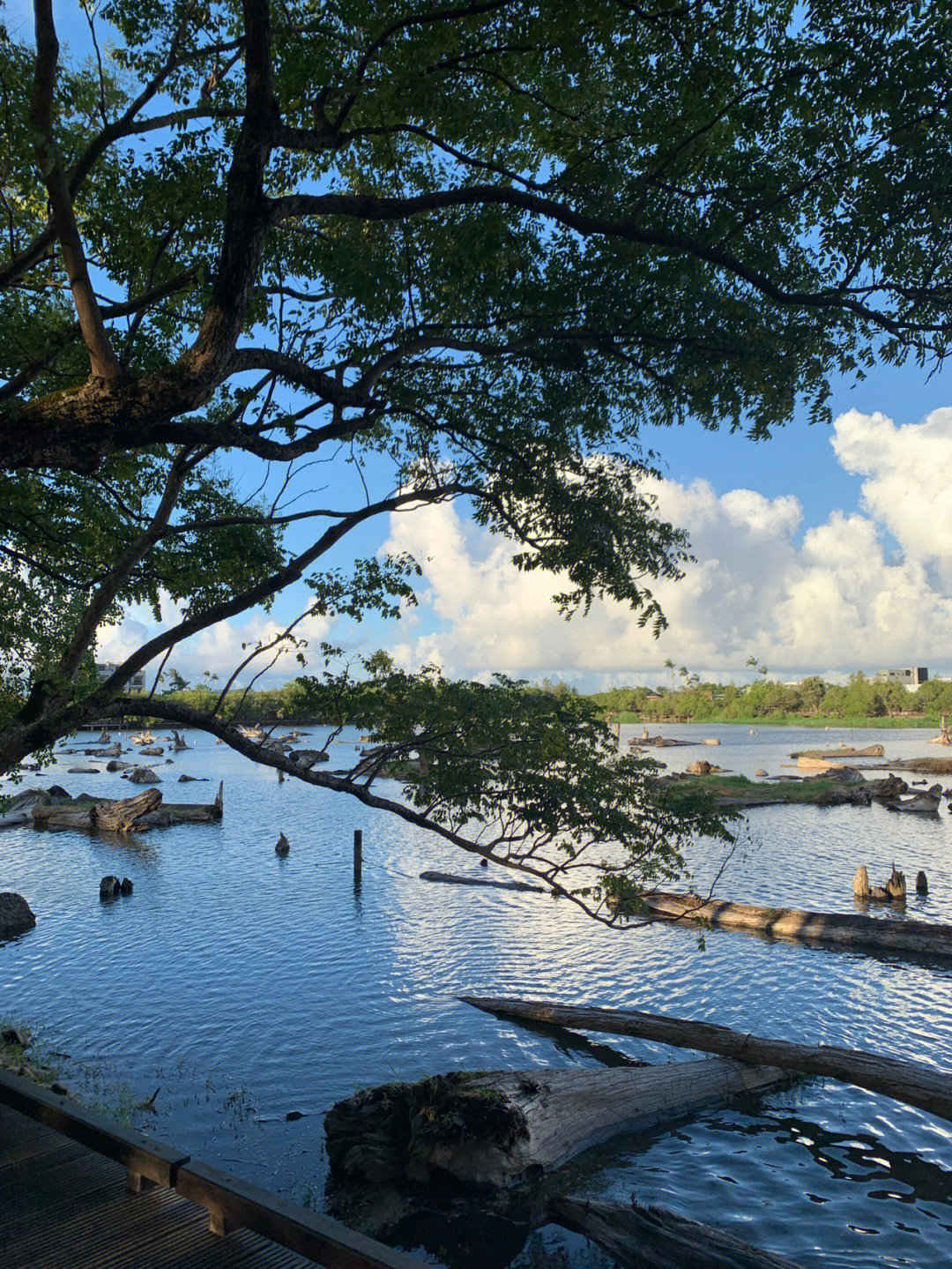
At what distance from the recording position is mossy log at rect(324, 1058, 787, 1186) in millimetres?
11125

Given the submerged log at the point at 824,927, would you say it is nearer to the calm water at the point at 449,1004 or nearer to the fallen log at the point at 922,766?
the calm water at the point at 449,1004

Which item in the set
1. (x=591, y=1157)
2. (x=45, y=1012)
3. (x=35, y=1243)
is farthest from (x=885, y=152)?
(x=45, y=1012)

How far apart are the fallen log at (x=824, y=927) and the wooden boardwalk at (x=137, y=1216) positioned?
629 inches

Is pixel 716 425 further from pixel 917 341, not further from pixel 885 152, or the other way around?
pixel 885 152

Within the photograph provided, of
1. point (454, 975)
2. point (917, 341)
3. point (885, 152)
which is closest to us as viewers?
point (885, 152)

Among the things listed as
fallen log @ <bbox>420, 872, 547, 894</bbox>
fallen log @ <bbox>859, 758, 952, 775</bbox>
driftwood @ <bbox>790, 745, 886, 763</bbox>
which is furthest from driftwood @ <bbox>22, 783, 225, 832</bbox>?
driftwood @ <bbox>790, 745, 886, 763</bbox>

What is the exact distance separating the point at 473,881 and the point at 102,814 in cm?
2510

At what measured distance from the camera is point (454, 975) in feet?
70.1

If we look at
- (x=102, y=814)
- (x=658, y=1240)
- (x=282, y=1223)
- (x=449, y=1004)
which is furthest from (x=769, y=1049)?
(x=102, y=814)

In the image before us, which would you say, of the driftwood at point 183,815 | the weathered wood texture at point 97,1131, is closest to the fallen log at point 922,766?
the driftwood at point 183,815

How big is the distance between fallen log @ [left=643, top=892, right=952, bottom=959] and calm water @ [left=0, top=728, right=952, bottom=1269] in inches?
25.8

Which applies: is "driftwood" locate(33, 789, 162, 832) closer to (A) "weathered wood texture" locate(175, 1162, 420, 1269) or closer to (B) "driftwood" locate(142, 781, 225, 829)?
(B) "driftwood" locate(142, 781, 225, 829)

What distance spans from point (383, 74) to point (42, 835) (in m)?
48.2

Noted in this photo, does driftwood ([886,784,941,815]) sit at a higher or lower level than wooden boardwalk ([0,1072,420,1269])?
lower
